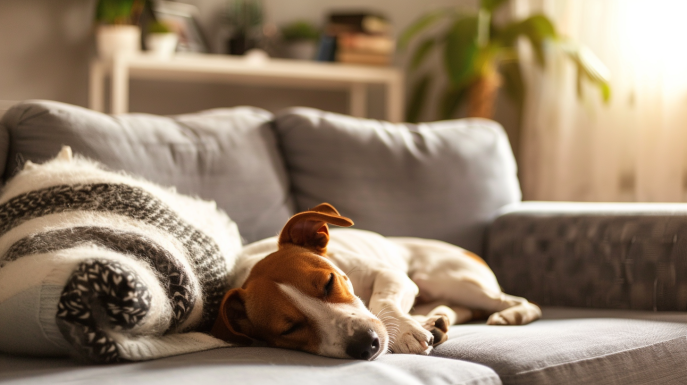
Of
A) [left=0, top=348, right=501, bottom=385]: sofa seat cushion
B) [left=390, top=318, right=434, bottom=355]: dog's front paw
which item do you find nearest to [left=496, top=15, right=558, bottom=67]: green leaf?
[left=390, top=318, right=434, bottom=355]: dog's front paw

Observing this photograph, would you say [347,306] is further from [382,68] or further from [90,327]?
[382,68]

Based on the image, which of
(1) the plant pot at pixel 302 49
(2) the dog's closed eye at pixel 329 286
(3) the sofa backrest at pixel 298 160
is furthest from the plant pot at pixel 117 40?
(2) the dog's closed eye at pixel 329 286

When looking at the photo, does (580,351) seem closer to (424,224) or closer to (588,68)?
(424,224)

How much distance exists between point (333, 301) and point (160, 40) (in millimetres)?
2421

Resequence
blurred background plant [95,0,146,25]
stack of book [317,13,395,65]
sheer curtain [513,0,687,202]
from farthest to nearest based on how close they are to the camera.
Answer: stack of book [317,13,395,65], blurred background plant [95,0,146,25], sheer curtain [513,0,687,202]

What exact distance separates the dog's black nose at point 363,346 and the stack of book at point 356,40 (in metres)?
2.78

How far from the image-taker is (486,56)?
3.66 m

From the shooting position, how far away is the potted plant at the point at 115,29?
325 centimetres

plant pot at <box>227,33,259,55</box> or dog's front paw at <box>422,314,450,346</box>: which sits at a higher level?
plant pot at <box>227,33,259,55</box>

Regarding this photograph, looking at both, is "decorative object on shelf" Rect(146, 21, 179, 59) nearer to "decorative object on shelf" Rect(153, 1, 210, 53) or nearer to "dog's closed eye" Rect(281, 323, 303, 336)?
"decorative object on shelf" Rect(153, 1, 210, 53)

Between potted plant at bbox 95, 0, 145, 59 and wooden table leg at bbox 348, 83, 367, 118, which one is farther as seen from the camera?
wooden table leg at bbox 348, 83, 367, 118

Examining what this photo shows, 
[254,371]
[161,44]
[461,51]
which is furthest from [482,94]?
[254,371]

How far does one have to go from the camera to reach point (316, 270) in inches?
53.3

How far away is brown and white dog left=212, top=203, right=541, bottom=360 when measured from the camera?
4.18 ft
